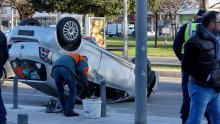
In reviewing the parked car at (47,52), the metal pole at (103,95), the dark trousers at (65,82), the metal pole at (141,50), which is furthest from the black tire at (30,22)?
the metal pole at (141,50)

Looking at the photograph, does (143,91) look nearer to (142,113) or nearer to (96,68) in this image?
(142,113)

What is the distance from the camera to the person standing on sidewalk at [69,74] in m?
11.0

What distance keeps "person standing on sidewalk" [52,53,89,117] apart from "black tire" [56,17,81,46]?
85 cm

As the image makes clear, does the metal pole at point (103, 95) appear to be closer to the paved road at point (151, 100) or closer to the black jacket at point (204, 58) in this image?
the paved road at point (151, 100)

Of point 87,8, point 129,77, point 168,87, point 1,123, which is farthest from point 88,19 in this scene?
point 1,123

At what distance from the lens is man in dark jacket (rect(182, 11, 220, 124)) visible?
281 inches

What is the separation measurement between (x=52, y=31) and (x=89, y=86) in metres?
1.50

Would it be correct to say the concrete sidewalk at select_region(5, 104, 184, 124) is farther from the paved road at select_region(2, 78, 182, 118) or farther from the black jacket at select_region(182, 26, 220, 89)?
the black jacket at select_region(182, 26, 220, 89)

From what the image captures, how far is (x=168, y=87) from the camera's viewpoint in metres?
17.7

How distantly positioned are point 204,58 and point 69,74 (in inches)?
167

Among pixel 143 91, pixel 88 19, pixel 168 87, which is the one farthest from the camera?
pixel 88 19

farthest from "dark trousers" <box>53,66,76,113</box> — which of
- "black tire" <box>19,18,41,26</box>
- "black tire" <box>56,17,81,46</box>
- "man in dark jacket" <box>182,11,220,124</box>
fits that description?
"man in dark jacket" <box>182,11,220,124</box>

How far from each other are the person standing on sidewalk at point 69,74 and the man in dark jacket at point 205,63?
4000 mm

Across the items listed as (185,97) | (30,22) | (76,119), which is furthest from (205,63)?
(30,22)
